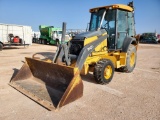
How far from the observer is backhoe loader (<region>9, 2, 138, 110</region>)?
385cm

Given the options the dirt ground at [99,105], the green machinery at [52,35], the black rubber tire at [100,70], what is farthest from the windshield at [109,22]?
the green machinery at [52,35]

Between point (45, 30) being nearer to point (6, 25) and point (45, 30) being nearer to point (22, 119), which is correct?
point (6, 25)

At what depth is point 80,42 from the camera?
5.22 meters

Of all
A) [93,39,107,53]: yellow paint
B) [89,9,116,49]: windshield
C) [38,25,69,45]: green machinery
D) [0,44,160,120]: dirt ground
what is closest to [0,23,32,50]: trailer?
[38,25,69,45]: green machinery

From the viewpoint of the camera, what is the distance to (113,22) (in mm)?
5809

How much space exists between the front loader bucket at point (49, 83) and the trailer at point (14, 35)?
38.1ft

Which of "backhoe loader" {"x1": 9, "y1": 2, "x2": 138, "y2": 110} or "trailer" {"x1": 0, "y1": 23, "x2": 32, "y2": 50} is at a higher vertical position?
"trailer" {"x1": 0, "y1": 23, "x2": 32, "y2": 50}

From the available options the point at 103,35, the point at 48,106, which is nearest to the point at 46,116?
the point at 48,106

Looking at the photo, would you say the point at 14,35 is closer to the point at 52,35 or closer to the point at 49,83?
the point at 52,35

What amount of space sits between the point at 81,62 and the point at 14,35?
560 inches

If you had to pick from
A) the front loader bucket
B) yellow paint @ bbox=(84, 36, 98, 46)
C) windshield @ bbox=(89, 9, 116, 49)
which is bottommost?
the front loader bucket

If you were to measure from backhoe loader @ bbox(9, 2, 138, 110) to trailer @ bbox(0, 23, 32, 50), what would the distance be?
39.2 feet

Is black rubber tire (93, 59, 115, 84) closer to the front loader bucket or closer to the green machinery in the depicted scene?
the front loader bucket

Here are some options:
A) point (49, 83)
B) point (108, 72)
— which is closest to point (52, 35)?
point (108, 72)
